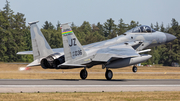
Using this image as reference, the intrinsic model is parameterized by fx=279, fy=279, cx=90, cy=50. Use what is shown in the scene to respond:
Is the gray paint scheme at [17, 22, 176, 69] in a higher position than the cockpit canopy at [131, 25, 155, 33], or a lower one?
lower

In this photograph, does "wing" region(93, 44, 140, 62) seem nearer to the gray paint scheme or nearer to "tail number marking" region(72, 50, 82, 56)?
the gray paint scheme

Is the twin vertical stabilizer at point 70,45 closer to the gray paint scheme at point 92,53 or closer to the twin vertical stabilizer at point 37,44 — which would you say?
the gray paint scheme at point 92,53

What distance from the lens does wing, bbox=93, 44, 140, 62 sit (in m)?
20.1

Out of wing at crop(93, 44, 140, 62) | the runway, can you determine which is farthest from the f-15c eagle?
the runway

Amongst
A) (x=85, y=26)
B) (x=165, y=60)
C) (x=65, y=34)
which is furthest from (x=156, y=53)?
(x=65, y=34)

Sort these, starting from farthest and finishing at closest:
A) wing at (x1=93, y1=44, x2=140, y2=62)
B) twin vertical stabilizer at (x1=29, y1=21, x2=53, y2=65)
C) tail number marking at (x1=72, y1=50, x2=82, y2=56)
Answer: twin vertical stabilizer at (x1=29, y1=21, x2=53, y2=65), wing at (x1=93, y1=44, x2=140, y2=62), tail number marking at (x1=72, y1=50, x2=82, y2=56)

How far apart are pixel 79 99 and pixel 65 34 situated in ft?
27.1

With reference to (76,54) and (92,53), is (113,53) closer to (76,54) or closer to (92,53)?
(92,53)

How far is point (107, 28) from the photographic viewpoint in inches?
5512

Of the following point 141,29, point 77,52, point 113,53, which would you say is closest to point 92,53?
point 113,53

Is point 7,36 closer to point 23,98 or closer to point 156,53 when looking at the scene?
point 156,53

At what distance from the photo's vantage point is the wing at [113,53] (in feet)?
66.1

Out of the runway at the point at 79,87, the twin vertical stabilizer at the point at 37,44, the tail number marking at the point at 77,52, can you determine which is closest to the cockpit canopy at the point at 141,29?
the tail number marking at the point at 77,52

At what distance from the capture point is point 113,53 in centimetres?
2078
